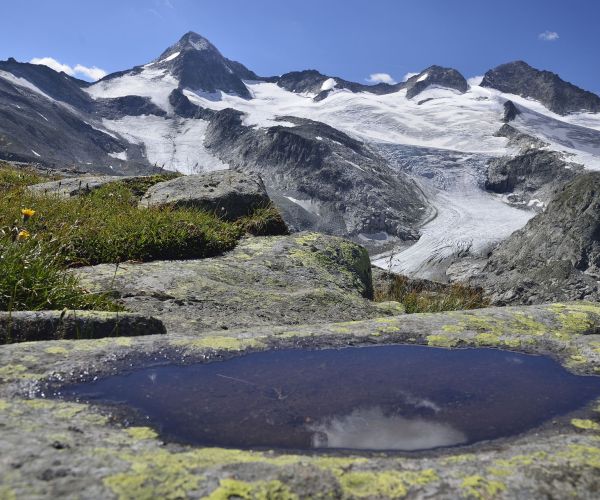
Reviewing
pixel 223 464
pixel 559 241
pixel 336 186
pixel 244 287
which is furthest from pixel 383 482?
pixel 336 186

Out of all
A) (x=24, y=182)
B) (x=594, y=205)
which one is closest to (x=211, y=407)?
(x=24, y=182)

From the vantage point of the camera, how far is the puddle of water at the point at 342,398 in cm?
289

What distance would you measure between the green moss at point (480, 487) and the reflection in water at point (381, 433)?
47 centimetres

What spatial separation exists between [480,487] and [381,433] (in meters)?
0.74

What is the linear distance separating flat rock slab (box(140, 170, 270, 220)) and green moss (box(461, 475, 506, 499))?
9655 mm

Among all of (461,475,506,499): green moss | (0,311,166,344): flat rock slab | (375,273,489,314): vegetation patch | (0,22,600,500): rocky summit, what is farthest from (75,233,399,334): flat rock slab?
(461,475,506,499): green moss

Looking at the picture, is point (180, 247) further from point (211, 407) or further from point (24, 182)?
point (24, 182)

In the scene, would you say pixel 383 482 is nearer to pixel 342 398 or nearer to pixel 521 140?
pixel 342 398

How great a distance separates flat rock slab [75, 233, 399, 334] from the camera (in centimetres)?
669

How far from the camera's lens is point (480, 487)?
2293 millimetres

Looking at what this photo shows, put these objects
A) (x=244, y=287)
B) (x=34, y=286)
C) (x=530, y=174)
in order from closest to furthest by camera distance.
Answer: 1. (x=34, y=286)
2. (x=244, y=287)
3. (x=530, y=174)

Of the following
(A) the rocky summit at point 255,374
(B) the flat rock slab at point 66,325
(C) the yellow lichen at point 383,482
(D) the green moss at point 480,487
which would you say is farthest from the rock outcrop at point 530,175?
(C) the yellow lichen at point 383,482

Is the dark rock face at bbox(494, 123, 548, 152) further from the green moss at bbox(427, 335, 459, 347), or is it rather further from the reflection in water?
the reflection in water

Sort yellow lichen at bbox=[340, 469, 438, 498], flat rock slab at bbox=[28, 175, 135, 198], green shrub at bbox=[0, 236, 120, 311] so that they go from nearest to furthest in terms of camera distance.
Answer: yellow lichen at bbox=[340, 469, 438, 498]
green shrub at bbox=[0, 236, 120, 311]
flat rock slab at bbox=[28, 175, 135, 198]
